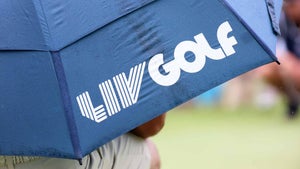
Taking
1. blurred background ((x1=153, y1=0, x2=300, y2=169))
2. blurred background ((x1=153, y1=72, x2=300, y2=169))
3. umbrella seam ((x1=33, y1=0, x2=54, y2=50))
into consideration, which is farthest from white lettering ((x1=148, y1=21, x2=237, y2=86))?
blurred background ((x1=153, y1=72, x2=300, y2=169))

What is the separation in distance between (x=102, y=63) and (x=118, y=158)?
679 mm

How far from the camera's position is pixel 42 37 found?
3930 millimetres

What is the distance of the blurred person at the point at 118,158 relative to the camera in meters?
4.35

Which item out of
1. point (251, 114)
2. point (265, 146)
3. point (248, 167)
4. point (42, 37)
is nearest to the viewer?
point (42, 37)

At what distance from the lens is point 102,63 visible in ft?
13.0

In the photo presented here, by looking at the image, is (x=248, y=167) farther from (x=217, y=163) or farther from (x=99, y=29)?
(x=99, y=29)

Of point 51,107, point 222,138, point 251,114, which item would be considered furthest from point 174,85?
point 251,114

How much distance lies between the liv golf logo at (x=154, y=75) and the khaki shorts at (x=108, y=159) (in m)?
0.48

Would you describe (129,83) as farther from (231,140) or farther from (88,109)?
(231,140)

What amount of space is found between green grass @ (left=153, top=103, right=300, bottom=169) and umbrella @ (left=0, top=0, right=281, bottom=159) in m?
4.84

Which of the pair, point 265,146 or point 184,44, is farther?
point 265,146

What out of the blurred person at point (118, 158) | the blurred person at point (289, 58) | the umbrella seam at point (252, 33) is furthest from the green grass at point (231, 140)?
the umbrella seam at point (252, 33)

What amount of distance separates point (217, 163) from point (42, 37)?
557cm

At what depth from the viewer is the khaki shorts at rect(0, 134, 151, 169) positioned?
4.35 m
